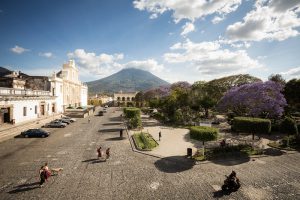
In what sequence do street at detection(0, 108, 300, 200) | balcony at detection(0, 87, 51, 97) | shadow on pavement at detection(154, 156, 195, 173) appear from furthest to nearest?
balcony at detection(0, 87, 51, 97), shadow on pavement at detection(154, 156, 195, 173), street at detection(0, 108, 300, 200)

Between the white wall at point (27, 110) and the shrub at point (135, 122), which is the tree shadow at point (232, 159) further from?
the white wall at point (27, 110)

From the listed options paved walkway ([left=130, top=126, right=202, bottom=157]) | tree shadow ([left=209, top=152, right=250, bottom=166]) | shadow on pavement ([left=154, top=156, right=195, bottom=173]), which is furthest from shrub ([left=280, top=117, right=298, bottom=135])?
shadow on pavement ([left=154, top=156, right=195, bottom=173])

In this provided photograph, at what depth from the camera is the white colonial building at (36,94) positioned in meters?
33.4

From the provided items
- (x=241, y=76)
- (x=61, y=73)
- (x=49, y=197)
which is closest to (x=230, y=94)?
(x=241, y=76)

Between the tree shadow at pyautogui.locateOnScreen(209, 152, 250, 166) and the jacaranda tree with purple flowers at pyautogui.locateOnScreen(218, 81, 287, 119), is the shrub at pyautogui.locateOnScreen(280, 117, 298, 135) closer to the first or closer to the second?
the jacaranda tree with purple flowers at pyautogui.locateOnScreen(218, 81, 287, 119)

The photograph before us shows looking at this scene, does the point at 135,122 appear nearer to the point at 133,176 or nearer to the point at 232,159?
the point at 232,159

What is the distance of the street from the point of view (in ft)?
44.4

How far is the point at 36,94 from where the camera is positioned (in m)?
43.8

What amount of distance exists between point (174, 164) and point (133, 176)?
4356 mm

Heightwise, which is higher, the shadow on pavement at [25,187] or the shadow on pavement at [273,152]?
the shadow on pavement at [273,152]

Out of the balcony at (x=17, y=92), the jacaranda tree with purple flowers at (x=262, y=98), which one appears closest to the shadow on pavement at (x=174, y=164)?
the jacaranda tree with purple flowers at (x=262, y=98)

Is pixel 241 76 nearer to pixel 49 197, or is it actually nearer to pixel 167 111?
pixel 167 111

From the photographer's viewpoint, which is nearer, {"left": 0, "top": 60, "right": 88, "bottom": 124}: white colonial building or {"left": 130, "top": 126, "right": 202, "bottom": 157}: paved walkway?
{"left": 130, "top": 126, "right": 202, "bottom": 157}: paved walkway

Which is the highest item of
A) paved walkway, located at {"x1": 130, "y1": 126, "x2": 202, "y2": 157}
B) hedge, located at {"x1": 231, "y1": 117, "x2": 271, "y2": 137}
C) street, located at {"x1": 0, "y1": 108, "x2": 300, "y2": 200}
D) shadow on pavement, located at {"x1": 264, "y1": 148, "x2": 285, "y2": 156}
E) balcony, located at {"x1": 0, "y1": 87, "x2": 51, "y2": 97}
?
balcony, located at {"x1": 0, "y1": 87, "x2": 51, "y2": 97}
